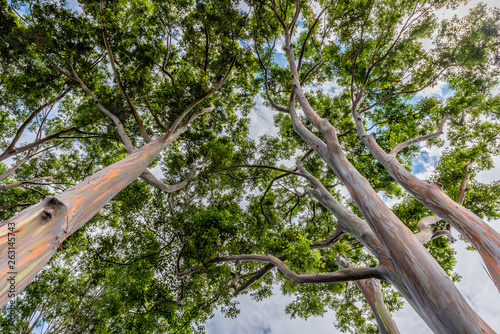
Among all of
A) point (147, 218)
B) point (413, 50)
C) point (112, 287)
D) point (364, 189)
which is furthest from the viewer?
point (147, 218)

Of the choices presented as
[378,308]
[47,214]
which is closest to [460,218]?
[378,308]

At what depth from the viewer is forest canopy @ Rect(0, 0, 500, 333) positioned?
19.5 feet

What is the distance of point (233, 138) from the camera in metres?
10.5

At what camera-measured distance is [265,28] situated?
27.7ft

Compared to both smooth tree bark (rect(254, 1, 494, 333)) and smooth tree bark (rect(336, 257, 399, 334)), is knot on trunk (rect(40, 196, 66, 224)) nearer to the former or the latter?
smooth tree bark (rect(254, 1, 494, 333))

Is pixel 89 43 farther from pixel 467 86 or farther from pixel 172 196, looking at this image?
pixel 467 86

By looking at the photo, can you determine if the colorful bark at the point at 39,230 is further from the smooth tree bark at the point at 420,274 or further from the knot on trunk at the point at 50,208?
the smooth tree bark at the point at 420,274

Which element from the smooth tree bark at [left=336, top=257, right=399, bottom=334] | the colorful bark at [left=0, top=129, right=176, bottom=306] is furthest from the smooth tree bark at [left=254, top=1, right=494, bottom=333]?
the colorful bark at [left=0, top=129, right=176, bottom=306]

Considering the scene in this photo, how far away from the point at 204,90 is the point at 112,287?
9137mm

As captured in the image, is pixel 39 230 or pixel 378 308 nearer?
pixel 39 230

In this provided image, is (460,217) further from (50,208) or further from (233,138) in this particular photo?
(233,138)

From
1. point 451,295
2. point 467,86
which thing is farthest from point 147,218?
point 467,86

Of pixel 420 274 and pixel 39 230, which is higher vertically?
pixel 420 274

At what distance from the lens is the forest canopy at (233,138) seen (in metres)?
5.95
